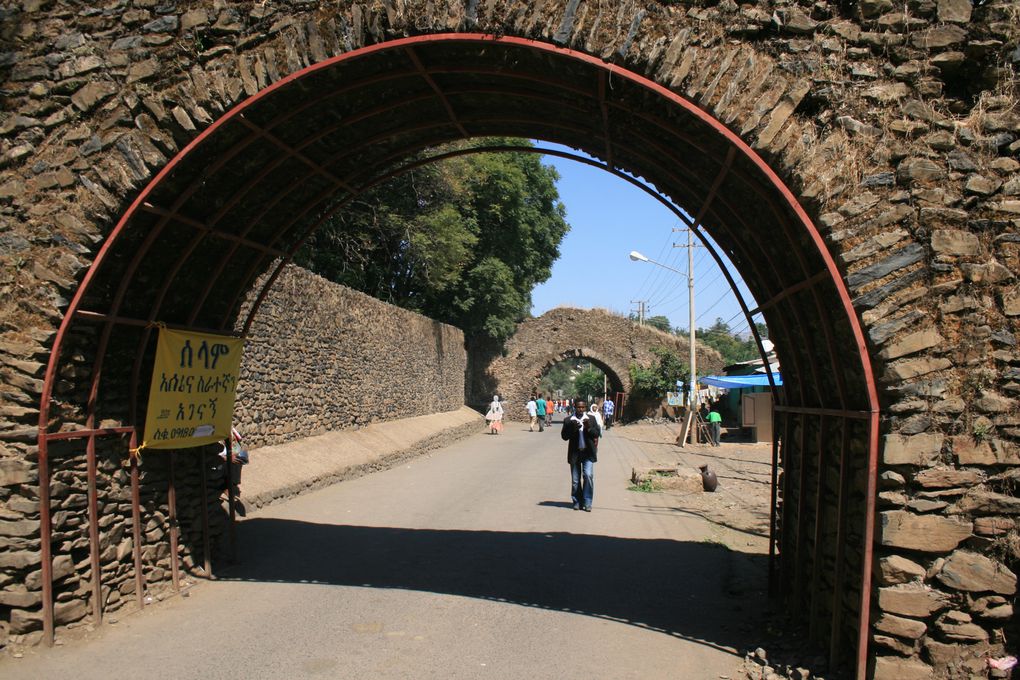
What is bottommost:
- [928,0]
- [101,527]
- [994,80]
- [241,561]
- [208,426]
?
[241,561]

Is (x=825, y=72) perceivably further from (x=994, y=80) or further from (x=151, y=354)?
(x=151, y=354)

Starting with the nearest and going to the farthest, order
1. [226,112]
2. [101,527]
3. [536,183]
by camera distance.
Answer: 1. [226,112]
2. [101,527]
3. [536,183]

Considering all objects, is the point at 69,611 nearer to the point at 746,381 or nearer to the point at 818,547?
the point at 818,547

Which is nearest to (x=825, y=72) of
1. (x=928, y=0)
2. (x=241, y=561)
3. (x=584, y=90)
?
(x=928, y=0)

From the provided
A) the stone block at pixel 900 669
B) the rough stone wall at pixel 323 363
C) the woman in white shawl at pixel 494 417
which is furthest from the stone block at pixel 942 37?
→ the woman in white shawl at pixel 494 417

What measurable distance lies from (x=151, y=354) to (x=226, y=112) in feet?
9.48

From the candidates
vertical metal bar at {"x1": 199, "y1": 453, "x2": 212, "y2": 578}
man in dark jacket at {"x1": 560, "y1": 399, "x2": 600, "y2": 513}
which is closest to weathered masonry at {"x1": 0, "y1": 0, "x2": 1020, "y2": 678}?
vertical metal bar at {"x1": 199, "y1": 453, "x2": 212, "y2": 578}

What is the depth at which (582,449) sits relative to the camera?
1157cm

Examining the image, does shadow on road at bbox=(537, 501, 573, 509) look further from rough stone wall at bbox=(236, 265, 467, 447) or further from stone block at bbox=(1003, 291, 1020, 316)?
stone block at bbox=(1003, 291, 1020, 316)

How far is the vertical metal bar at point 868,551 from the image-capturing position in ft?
15.0

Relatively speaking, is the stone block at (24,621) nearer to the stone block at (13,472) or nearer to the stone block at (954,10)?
the stone block at (13,472)

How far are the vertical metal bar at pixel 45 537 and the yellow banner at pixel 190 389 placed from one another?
1232 millimetres

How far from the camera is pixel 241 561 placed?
8.61 meters

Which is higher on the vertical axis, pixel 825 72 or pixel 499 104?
pixel 499 104
